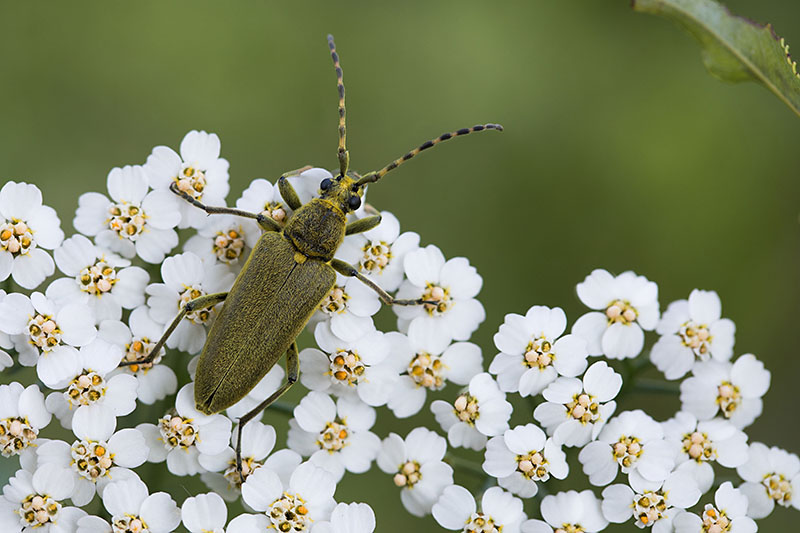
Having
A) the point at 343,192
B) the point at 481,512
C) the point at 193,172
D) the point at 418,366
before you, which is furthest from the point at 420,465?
the point at 193,172

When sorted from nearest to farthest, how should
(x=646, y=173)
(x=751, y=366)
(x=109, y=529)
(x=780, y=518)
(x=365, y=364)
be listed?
(x=109, y=529) → (x=365, y=364) → (x=751, y=366) → (x=780, y=518) → (x=646, y=173)

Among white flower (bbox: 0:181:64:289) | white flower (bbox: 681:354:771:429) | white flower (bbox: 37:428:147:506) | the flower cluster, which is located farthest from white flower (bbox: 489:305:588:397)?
white flower (bbox: 0:181:64:289)

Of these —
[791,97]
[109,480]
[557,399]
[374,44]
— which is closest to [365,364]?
[557,399]

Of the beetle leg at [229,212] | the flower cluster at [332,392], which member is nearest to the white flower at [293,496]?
the flower cluster at [332,392]

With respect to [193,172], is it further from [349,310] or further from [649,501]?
[649,501]

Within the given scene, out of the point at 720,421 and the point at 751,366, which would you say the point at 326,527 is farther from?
the point at 751,366

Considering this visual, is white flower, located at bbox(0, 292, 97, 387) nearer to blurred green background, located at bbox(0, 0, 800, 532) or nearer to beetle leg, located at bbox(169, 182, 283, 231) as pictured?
beetle leg, located at bbox(169, 182, 283, 231)

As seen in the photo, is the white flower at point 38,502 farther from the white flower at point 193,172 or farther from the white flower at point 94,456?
the white flower at point 193,172
